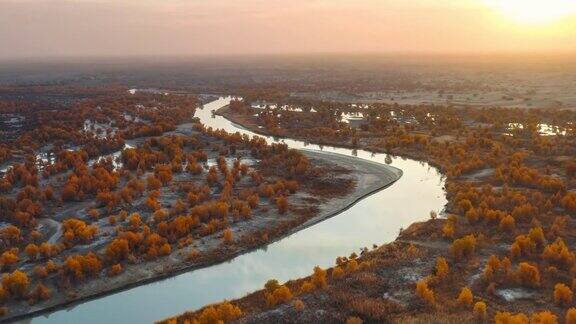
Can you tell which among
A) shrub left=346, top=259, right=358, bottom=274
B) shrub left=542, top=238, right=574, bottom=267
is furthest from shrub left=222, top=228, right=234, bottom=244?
shrub left=542, top=238, right=574, bottom=267

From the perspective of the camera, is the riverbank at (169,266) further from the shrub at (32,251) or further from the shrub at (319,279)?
the shrub at (319,279)

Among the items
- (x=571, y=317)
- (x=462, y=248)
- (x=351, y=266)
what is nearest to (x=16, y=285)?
(x=351, y=266)

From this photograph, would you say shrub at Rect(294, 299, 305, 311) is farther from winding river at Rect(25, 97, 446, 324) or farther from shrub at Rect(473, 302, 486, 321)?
shrub at Rect(473, 302, 486, 321)

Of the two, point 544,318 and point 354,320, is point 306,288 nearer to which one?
point 354,320

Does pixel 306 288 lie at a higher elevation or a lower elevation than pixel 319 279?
lower

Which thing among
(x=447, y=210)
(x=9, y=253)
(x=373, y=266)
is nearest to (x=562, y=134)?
(x=447, y=210)

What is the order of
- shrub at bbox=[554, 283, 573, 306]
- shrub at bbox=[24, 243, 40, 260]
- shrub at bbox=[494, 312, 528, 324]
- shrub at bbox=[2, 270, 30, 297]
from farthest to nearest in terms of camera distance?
shrub at bbox=[24, 243, 40, 260] → shrub at bbox=[2, 270, 30, 297] → shrub at bbox=[554, 283, 573, 306] → shrub at bbox=[494, 312, 528, 324]

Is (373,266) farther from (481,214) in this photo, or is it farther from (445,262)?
(481,214)
